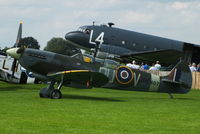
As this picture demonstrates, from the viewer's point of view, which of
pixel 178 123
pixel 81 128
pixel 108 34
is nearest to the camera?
pixel 81 128

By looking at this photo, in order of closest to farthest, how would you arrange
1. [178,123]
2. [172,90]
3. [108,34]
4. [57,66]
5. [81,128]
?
[81,128] → [178,123] → [57,66] → [172,90] → [108,34]

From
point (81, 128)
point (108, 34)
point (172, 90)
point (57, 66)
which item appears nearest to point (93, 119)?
point (81, 128)

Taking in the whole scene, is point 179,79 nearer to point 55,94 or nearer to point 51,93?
point 55,94

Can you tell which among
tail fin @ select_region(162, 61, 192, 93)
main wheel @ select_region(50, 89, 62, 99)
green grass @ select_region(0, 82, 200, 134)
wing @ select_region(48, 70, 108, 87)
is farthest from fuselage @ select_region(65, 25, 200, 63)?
green grass @ select_region(0, 82, 200, 134)

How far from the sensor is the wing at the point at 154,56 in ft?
96.3

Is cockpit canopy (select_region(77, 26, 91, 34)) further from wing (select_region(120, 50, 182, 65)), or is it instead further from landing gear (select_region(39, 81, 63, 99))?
landing gear (select_region(39, 81, 63, 99))

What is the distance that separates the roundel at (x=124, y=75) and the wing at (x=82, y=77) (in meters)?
0.70

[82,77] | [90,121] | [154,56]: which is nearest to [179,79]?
[82,77]

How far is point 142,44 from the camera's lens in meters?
32.6

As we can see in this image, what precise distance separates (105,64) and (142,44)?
1762 cm

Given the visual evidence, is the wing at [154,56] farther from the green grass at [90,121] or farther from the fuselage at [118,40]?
the green grass at [90,121]

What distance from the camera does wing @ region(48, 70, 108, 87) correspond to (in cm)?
1418

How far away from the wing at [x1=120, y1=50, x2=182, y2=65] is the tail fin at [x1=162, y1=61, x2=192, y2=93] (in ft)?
39.2

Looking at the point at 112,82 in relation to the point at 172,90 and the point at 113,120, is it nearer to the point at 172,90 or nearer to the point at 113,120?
the point at 172,90
